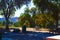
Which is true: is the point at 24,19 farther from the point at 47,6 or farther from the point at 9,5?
the point at 47,6

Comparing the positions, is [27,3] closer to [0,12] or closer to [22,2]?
[22,2]

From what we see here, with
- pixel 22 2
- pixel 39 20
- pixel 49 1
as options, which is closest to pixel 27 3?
pixel 22 2

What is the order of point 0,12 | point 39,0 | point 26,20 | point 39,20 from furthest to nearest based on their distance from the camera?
point 26,20, point 39,20, point 0,12, point 39,0

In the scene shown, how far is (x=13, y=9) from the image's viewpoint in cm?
3569

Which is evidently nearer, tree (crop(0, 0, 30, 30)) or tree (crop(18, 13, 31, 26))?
tree (crop(0, 0, 30, 30))

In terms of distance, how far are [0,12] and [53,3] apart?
961 cm

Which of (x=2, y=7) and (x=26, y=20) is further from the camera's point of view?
(x=26, y=20)

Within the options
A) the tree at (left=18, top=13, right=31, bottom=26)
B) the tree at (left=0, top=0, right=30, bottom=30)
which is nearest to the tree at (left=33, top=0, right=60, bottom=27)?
the tree at (left=0, top=0, right=30, bottom=30)

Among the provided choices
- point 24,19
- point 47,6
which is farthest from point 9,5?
point 24,19

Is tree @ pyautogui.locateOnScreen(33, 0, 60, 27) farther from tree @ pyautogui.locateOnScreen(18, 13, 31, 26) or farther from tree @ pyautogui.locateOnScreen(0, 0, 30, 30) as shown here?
tree @ pyautogui.locateOnScreen(18, 13, 31, 26)

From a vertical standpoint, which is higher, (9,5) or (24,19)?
(9,5)

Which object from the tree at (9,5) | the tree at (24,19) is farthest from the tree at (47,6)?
the tree at (24,19)

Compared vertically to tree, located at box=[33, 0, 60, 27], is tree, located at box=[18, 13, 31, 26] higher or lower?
lower

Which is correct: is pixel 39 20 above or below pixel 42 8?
below
